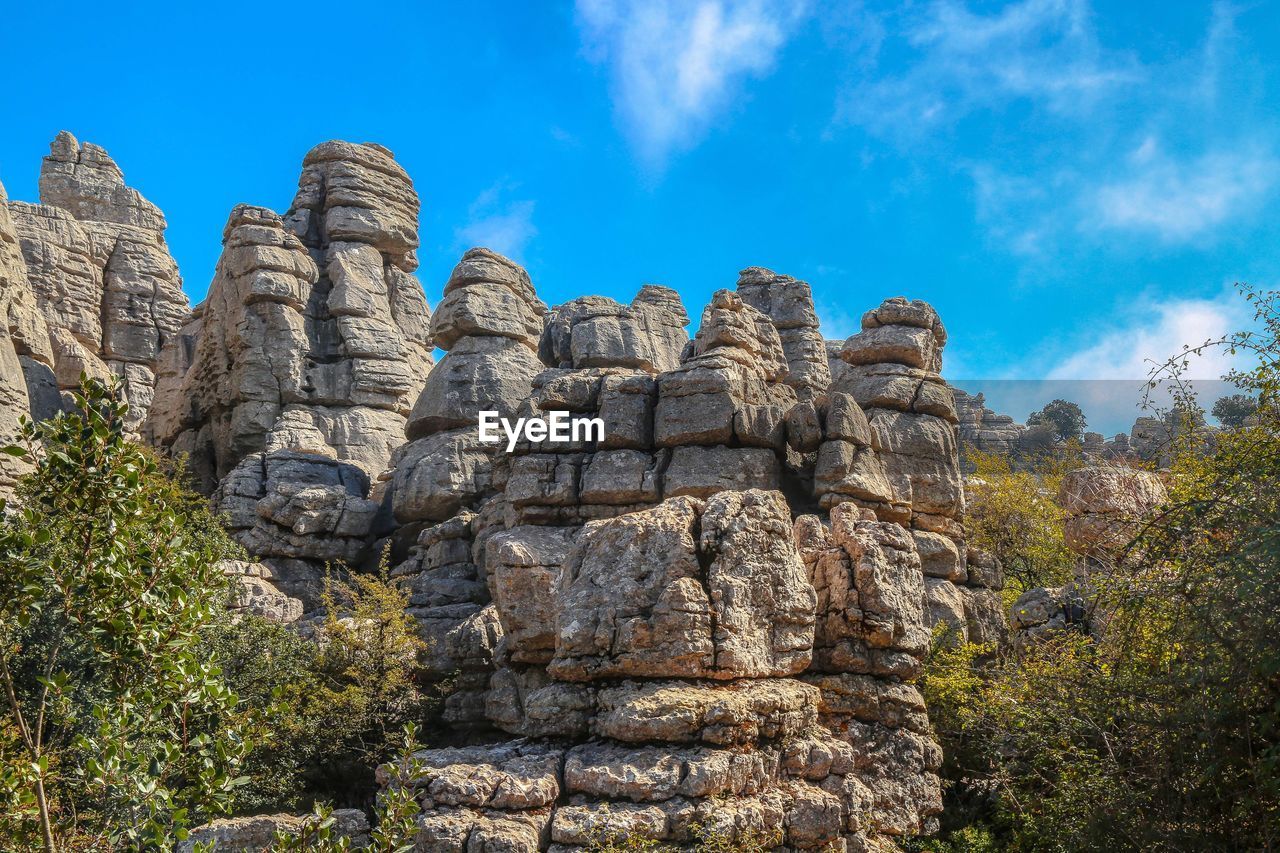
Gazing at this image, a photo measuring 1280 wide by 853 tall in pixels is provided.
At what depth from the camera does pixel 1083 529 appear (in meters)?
22.7

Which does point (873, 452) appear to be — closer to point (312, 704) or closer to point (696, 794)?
point (312, 704)

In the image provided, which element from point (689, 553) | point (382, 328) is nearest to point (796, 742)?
point (689, 553)

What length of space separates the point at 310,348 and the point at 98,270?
14794 mm

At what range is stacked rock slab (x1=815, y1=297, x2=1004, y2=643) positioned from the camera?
23406mm

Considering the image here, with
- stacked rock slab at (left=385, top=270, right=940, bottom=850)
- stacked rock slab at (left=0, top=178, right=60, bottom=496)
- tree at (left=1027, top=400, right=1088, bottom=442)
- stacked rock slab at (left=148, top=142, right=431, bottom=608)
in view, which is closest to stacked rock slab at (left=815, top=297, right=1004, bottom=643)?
stacked rock slab at (left=385, top=270, right=940, bottom=850)

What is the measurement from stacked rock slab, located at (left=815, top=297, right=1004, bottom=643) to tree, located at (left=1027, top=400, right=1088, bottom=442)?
55079mm

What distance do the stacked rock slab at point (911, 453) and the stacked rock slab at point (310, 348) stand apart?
1476cm

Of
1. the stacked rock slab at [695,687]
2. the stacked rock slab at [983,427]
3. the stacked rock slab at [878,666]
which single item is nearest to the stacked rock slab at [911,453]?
the stacked rock slab at [878,666]

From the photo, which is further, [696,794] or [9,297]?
[9,297]

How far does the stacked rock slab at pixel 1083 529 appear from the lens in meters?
19.2

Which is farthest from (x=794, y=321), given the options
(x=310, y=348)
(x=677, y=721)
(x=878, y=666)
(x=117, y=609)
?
(x=117, y=609)

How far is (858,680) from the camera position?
1415 cm

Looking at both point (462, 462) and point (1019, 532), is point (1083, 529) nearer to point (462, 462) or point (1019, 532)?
point (1019, 532)

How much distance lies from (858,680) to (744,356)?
1413cm
